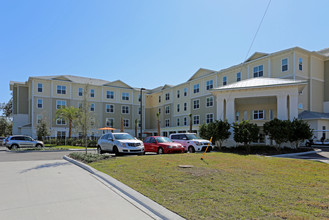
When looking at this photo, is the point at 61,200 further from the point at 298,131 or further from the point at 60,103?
the point at 60,103

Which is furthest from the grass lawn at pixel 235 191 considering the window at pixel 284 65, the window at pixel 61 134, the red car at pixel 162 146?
Answer: the window at pixel 61 134

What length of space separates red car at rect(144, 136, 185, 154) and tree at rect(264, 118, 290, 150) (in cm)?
645

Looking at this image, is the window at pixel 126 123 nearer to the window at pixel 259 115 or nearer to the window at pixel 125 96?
the window at pixel 125 96

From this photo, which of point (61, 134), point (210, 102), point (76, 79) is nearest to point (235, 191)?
point (210, 102)

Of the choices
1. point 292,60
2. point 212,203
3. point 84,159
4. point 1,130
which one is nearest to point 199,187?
point 212,203

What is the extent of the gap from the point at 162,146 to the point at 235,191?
437 inches

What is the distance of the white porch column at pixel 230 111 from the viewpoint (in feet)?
68.2

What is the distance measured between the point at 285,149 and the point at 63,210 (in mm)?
16760

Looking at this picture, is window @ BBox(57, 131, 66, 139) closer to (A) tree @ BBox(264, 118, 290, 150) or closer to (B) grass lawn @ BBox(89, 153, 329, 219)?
(A) tree @ BBox(264, 118, 290, 150)

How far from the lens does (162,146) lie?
55.6 feet

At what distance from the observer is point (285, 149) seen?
58.6 ft

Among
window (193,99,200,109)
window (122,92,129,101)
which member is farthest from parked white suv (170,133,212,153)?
window (122,92,129,101)

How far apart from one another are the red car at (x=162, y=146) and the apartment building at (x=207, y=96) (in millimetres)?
5806

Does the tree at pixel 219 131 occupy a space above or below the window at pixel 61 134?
above
